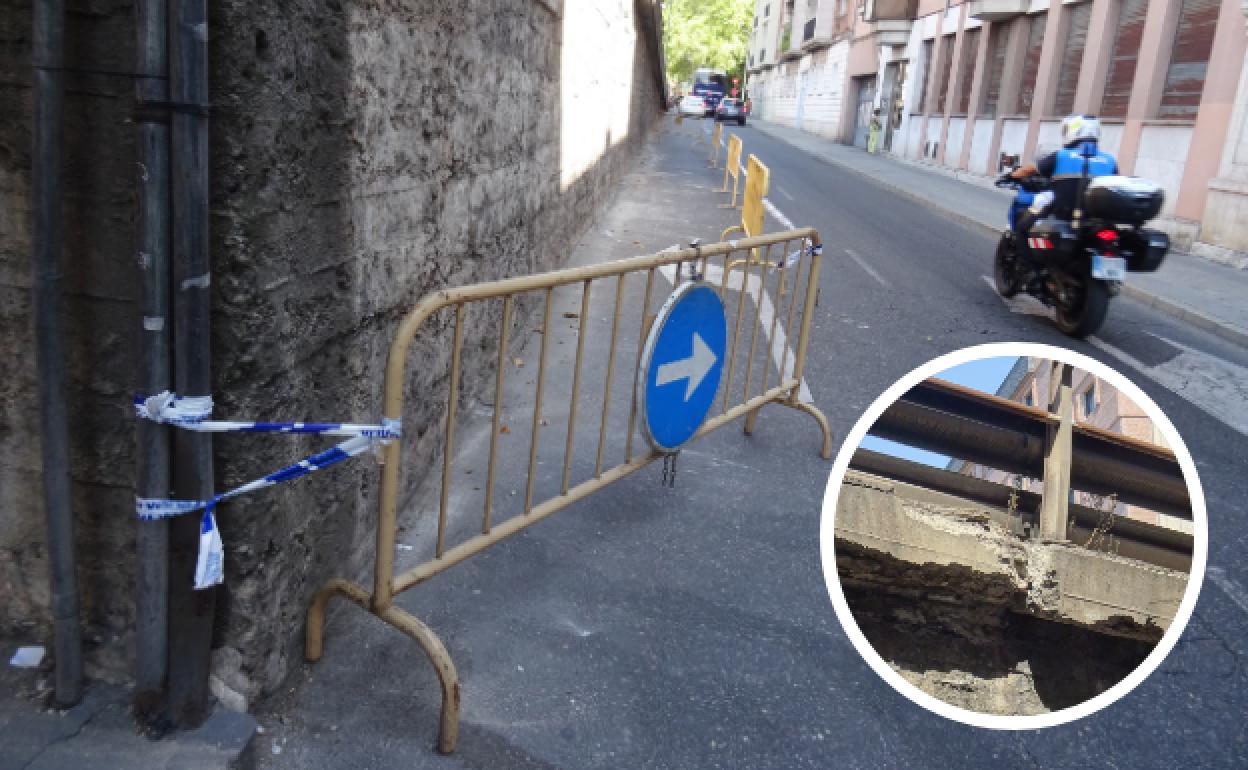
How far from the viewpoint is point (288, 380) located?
2516mm

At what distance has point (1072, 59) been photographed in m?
21.1

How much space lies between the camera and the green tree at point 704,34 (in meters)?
74.7

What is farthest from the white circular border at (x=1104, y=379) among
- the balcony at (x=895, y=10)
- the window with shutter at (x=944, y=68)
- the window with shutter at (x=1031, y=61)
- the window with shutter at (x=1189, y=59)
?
the balcony at (x=895, y=10)

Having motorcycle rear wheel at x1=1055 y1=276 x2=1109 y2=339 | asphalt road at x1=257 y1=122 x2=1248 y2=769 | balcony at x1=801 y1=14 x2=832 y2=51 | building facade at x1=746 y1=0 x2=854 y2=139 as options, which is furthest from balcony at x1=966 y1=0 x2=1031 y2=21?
balcony at x1=801 y1=14 x2=832 y2=51

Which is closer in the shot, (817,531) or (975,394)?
(975,394)

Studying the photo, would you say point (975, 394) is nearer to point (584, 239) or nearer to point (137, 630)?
point (137, 630)

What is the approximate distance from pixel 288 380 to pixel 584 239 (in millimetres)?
8675

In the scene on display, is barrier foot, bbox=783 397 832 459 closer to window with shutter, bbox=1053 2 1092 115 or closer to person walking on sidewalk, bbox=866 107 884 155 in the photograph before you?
window with shutter, bbox=1053 2 1092 115

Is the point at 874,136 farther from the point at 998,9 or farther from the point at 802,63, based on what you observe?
the point at 802,63

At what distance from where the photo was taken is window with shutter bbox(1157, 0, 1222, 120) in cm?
1565

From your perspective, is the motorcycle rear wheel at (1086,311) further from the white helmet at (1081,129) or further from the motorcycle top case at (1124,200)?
the white helmet at (1081,129)

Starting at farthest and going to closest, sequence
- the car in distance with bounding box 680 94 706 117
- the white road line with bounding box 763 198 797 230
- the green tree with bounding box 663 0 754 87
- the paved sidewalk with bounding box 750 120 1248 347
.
A: the green tree with bounding box 663 0 754 87 → the car in distance with bounding box 680 94 706 117 → the white road line with bounding box 763 198 797 230 → the paved sidewalk with bounding box 750 120 1248 347

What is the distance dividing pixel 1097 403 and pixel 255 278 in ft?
6.07

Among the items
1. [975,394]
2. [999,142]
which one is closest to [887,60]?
[999,142]
